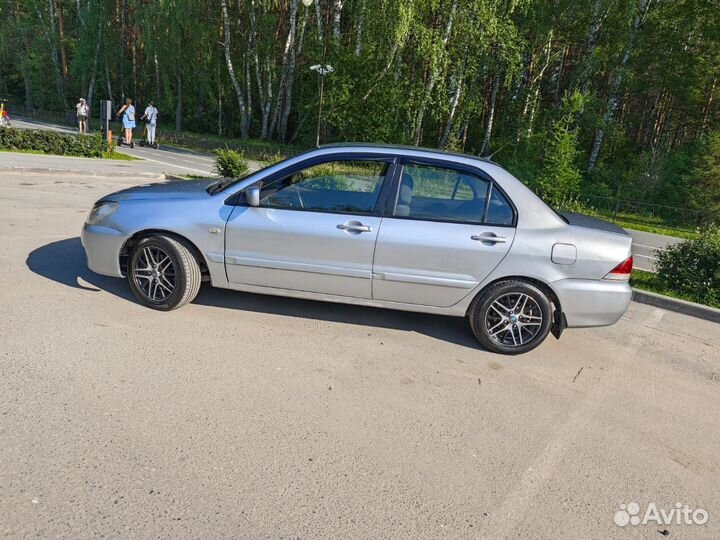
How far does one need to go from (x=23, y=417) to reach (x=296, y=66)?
31.0 meters

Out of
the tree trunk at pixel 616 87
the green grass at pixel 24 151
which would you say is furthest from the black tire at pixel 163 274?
the tree trunk at pixel 616 87

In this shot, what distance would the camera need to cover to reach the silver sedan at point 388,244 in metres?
4.27

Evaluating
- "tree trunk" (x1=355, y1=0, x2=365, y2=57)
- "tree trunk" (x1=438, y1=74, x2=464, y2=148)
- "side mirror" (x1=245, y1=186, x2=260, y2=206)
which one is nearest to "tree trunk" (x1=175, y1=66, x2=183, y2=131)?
"tree trunk" (x1=355, y1=0, x2=365, y2=57)

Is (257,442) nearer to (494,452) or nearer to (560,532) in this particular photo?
(494,452)

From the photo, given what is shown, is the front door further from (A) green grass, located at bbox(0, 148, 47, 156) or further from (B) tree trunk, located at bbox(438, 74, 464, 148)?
(B) tree trunk, located at bbox(438, 74, 464, 148)

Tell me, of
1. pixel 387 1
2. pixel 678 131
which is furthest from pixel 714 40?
pixel 387 1

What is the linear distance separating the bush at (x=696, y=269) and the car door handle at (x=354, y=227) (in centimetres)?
482

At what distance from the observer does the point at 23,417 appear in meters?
2.91

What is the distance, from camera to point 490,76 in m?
26.1

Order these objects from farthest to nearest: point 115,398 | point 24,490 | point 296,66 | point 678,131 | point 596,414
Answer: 1. point 296,66
2. point 678,131
3. point 596,414
4. point 115,398
5. point 24,490

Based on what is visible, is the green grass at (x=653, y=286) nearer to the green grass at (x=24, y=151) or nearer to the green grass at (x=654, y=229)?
the green grass at (x=654, y=229)

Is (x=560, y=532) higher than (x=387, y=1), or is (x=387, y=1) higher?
(x=387, y=1)

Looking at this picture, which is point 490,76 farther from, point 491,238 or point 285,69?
point 491,238

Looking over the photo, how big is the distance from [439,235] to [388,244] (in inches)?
17.8
